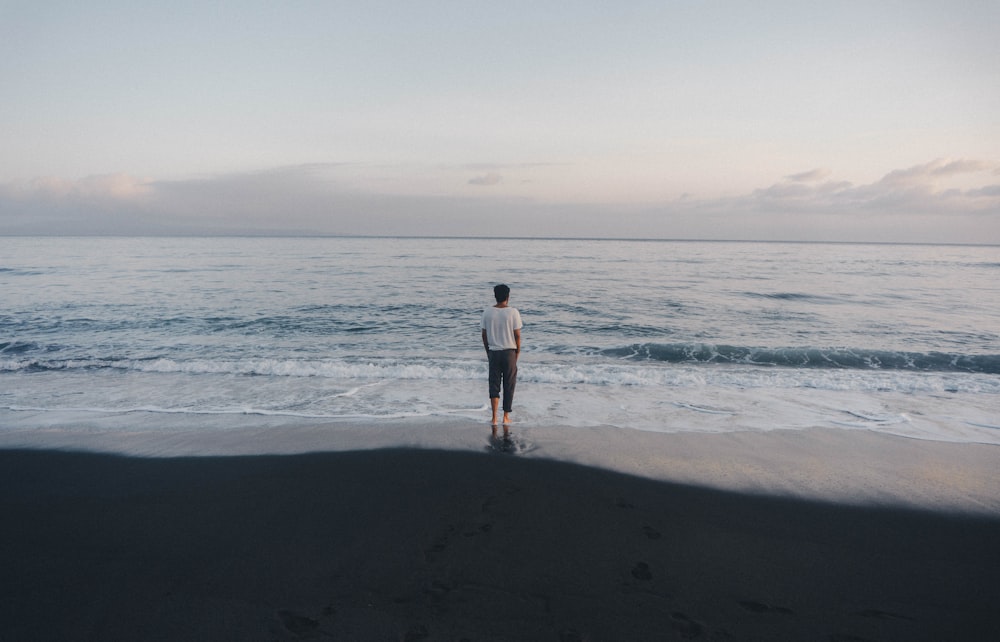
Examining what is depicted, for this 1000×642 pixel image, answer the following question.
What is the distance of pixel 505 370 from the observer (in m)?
7.07

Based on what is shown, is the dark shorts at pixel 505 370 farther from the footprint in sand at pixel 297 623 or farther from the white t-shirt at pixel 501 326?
the footprint in sand at pixel 297 623

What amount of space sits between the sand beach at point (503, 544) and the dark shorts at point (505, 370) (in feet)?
3.69

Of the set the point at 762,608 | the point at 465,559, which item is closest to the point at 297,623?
the point at 465,559

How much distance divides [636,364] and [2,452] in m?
11.1

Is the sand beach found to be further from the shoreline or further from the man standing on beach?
the man standing on beach

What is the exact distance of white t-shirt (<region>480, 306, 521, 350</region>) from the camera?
6906 mm

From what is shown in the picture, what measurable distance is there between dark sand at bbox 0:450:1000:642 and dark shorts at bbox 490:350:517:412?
5.25ft

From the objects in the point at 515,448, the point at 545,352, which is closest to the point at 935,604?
the point at 515,448

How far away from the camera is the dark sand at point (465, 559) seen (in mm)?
3164

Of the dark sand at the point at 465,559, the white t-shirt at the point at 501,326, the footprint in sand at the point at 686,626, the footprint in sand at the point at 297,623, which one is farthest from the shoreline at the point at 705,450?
the footprint in sand at the point at 297,623

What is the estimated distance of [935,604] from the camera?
135 inches

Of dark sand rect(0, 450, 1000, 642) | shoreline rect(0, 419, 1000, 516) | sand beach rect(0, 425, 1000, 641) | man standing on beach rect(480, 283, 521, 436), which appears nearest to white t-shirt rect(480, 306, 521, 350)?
man standing on beach rect(480, 283, 521, 436)

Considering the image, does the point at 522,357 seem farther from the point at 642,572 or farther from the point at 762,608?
the point at 762,608

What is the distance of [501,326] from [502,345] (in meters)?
0.28
